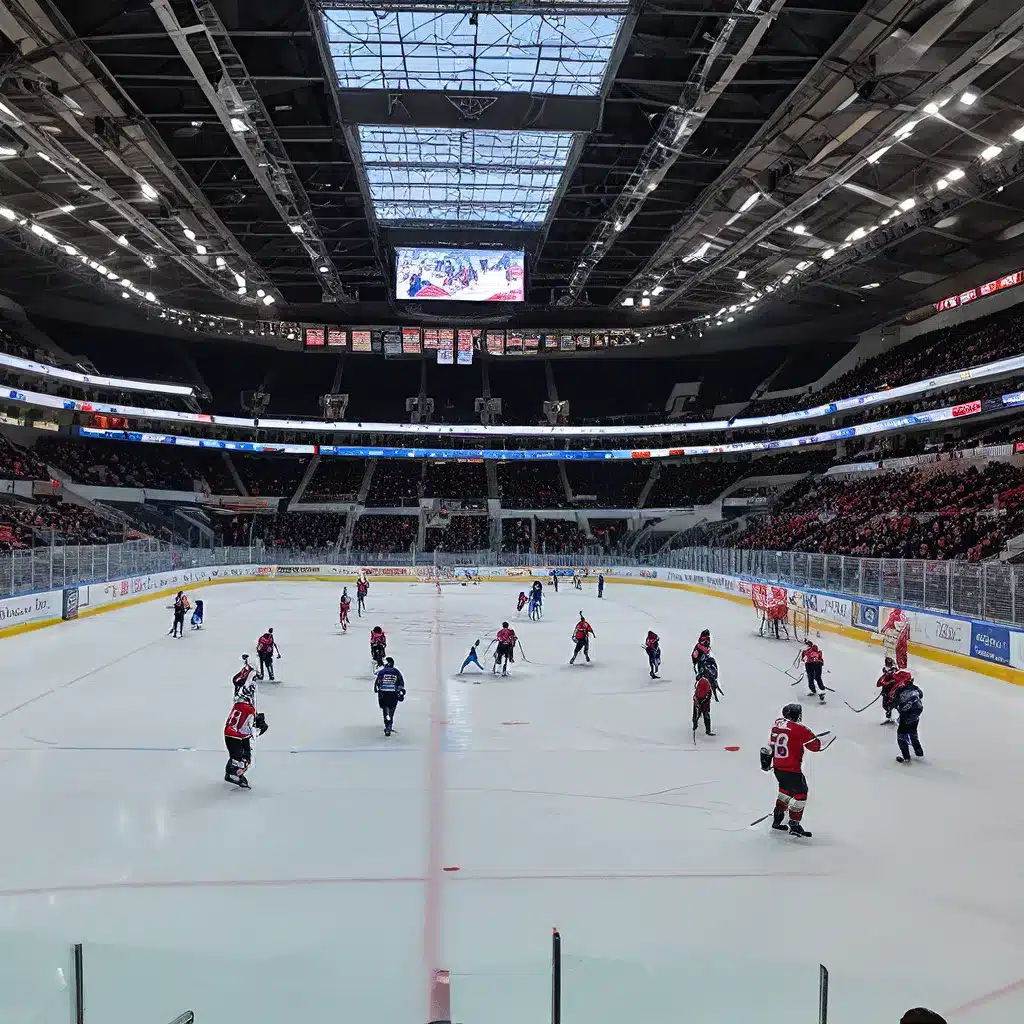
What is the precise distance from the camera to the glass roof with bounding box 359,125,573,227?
2492 cm

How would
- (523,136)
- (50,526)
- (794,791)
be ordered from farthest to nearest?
(50,526) < (523,136) < (794,791)

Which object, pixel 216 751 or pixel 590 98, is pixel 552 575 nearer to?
pixel 590 98

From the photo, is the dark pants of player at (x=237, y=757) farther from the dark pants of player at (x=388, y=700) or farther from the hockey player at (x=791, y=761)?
the hockey player at (x=791, y=761)

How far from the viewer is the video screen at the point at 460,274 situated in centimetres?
3612

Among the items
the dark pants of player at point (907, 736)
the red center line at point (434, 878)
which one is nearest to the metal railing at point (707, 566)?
the dark pants of player at point (907, 736)

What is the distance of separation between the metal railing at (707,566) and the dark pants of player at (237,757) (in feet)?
42.3

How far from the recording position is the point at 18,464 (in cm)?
3766

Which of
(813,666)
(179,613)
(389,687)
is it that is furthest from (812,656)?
(179,613)

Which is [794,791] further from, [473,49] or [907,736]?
[473,49]

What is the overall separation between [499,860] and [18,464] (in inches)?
1486

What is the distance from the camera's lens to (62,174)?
87.0ft

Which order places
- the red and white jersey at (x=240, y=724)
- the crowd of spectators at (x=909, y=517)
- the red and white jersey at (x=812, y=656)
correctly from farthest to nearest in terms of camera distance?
the crowd of spectators at (x=909, y=517)
the red and white jersey at (x=812, y=656)
the red and white jersey at (x=240, y=724)

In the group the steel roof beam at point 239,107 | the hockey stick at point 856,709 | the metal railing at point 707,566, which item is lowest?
the hockey stick at point 856,709

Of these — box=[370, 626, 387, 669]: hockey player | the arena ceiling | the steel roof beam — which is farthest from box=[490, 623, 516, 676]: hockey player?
the steel roof beam
